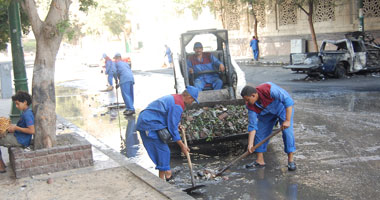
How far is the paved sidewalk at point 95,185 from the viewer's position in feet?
16.0

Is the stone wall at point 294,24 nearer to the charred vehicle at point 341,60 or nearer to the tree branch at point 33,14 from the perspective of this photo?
the charred vehicle at point 341,60

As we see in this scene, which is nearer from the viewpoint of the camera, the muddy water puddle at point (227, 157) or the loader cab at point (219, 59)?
the muddy water puddle at point (227, 157)

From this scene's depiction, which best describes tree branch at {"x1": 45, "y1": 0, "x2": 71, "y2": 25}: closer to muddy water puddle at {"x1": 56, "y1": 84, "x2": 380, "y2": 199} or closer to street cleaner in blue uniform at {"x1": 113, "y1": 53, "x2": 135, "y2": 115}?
muddy water puddle at {"x1": 56, "y1": 84, "x2": 380, "y2": 199}

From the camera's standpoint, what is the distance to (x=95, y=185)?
5.27 meters

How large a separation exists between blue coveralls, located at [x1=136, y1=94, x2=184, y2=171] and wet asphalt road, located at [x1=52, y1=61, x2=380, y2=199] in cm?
46

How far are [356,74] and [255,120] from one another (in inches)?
474

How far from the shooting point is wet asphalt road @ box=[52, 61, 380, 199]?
5.21 metres

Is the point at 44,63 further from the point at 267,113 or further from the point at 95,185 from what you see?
the point at 267,113

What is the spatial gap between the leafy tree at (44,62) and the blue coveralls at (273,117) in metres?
2.79

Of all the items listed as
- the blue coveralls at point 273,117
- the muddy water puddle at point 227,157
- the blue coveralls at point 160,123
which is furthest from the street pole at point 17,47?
the blue coveralls at point 273,117

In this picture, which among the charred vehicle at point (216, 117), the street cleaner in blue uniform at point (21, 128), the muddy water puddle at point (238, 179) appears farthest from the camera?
the charred vehicle at point (216, 117)

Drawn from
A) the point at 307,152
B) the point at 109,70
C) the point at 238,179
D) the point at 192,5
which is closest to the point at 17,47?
the point at 109,70

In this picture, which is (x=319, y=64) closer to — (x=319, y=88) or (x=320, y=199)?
(x=319, y=88)

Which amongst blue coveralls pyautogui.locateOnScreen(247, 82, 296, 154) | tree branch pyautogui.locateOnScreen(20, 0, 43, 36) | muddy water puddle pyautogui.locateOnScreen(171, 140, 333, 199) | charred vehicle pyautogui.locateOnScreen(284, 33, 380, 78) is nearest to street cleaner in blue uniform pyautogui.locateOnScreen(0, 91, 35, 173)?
tree branch pyautogui.locateOnScreen(20, 0, 43, 36)
